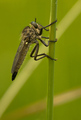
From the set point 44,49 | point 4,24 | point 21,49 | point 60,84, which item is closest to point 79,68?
point 60,84

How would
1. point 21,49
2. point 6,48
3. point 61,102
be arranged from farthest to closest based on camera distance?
1. point 6,48
2. point 21,49
3. point 61,102

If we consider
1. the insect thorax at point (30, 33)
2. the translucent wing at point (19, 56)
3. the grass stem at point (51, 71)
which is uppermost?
the insect thorax at point (30, 33)

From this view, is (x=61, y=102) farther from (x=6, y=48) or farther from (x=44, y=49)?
(x=6, y=48)

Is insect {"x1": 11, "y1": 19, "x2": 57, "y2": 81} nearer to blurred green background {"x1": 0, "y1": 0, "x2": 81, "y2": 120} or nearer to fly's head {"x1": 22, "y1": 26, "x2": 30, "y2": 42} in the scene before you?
fly's head {"x1": 22, "y1": 26, "x2": 30, "y2": 42}

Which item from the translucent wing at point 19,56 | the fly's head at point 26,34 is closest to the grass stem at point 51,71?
the translucent wing at point 19,56

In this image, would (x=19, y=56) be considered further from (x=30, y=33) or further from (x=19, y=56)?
(x=30, y=33)

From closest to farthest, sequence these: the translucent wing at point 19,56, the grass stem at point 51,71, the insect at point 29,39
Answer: the grass stem at point 51,71
the translucent wing at point 19,56
the insect at point 29,39

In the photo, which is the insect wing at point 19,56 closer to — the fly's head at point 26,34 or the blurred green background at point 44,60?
the fly's head at point 26,34

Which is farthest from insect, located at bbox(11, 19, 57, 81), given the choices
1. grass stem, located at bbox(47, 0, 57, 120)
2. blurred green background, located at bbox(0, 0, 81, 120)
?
grass stem, located at bbox(47, 0, 57, 120)
